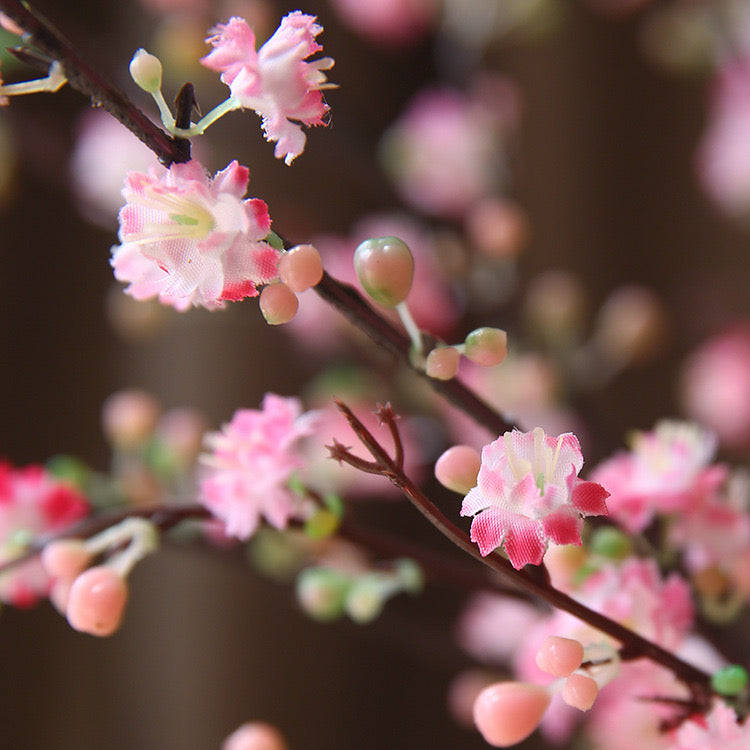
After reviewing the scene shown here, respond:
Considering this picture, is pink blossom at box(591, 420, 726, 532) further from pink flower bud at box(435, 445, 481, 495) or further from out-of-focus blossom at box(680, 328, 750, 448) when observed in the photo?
out-of-focus blossom at box(680, 328, 750, 448)

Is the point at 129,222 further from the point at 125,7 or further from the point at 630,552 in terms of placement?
the point at 125,7

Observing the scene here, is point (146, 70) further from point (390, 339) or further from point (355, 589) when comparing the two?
point (355, 589)

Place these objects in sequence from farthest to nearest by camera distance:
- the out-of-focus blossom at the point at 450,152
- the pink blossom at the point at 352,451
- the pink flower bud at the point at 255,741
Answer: the out-of-focus blossom at the point at 450,152 < the pink blossom at the point at 352,451 < the pink flower bud at the point at 255,741

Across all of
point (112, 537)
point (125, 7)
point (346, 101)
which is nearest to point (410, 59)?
point (346, 101)

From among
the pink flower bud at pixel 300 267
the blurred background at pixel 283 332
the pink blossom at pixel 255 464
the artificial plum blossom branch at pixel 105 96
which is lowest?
the blurred background at pixel 283 332

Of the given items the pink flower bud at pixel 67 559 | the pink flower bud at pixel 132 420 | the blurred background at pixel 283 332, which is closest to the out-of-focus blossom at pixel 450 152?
the blurred background at pixel 283 332

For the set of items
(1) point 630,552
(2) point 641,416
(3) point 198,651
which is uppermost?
(1) point 630,552

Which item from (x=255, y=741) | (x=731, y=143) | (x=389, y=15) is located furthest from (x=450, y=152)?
(x=255, y=741)

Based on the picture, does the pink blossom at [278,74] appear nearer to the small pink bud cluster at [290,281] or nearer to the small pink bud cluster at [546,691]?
the small pink bud cluster at [290,281]
